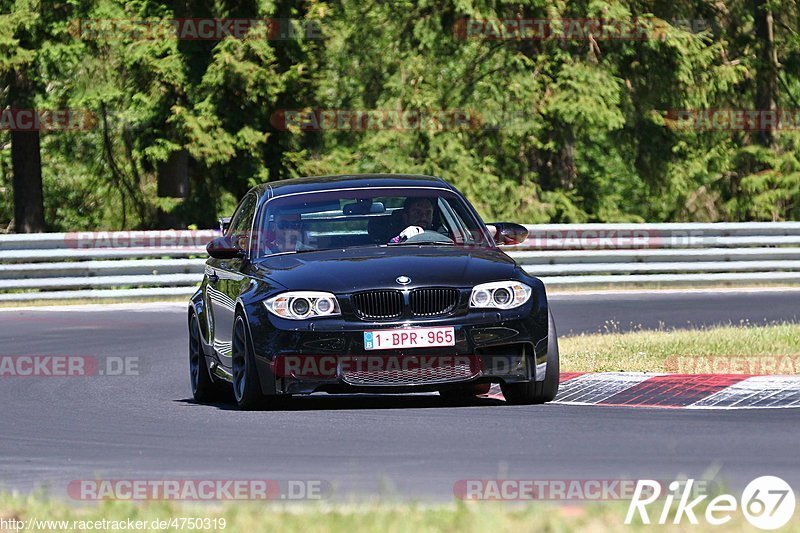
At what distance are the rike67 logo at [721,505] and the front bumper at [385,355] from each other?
322 centimetres

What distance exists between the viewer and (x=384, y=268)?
10.3m

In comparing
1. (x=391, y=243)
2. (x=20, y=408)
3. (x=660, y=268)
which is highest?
(x=391, y=243)

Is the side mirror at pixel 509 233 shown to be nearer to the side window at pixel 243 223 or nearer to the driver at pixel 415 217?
the driver at pixel 415 217

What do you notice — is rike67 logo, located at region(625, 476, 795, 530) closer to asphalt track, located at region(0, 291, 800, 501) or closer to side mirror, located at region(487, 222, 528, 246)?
asphalt track, located at region(0, 291, 800, 501)

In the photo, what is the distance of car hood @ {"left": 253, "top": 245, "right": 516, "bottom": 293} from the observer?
10.1 meters

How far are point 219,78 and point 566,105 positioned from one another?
23.0 ft

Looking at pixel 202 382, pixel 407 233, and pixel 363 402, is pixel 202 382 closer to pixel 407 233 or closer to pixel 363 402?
pixel 363 402

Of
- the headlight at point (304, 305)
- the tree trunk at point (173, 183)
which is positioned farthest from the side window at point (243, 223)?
the tree trunk at point (173, 183)

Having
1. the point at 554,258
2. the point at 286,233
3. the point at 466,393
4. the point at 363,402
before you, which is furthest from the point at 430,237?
the point at 554,258

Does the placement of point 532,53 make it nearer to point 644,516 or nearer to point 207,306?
point 207,306

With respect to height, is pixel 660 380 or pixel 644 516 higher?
pixel 644 516

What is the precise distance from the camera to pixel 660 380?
11867 millimetres

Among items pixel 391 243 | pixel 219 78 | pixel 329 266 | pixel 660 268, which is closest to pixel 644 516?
pixel 329 266

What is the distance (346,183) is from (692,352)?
3614 mm
